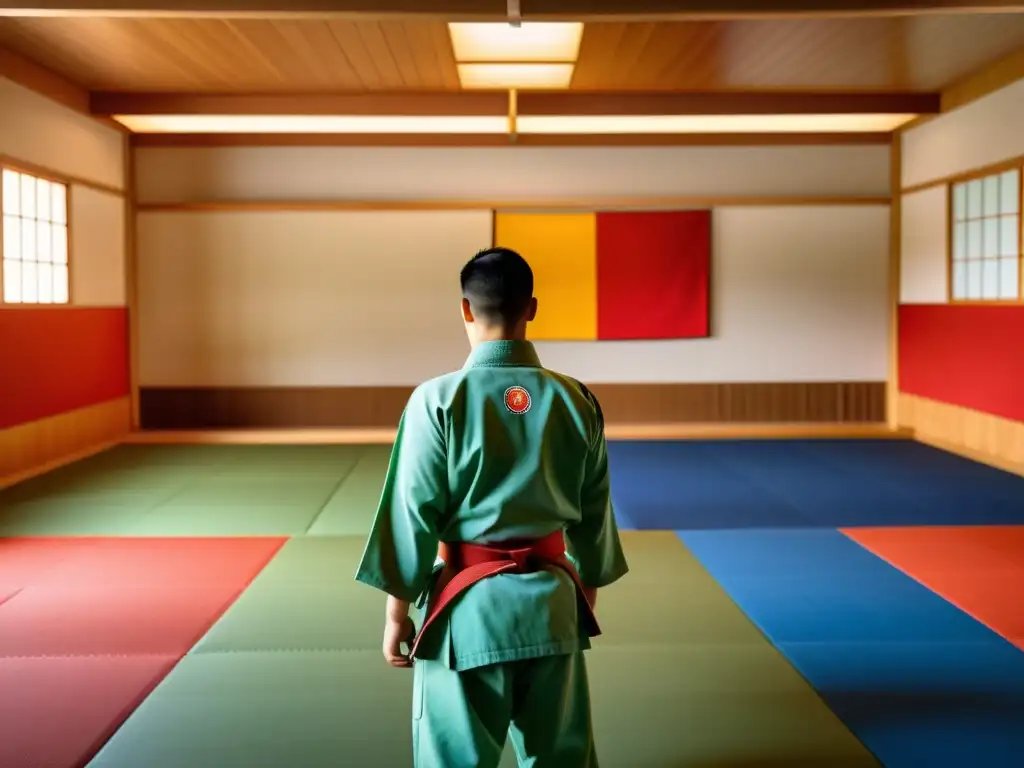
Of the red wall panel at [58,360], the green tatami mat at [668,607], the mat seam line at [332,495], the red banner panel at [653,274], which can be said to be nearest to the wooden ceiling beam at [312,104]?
the red banner panel at [653,274]

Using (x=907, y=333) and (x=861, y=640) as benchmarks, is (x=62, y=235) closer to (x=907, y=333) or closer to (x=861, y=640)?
(x=861, y=640)

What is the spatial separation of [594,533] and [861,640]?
5.86 ft

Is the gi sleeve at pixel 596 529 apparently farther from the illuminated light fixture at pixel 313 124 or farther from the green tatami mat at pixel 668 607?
the illuminated light fixture at pixel 313 124

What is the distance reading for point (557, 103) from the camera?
23.0 feet

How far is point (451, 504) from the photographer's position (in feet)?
4.97

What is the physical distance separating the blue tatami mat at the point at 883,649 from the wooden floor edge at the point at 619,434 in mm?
3285

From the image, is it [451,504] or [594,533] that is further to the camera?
[594,533]

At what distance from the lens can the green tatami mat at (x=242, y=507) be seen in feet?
14.8

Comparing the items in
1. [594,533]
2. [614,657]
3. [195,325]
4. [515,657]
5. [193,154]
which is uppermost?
[193,154]

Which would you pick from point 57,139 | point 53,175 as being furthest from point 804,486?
point 57,139

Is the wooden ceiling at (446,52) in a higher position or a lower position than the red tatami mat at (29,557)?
higher

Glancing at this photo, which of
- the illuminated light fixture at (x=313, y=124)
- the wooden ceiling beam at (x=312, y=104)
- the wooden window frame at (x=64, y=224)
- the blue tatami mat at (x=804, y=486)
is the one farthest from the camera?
the illuminated light fixture at (x=313, y=124)

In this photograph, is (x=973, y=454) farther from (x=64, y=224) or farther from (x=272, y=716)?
(x=64, y=224)

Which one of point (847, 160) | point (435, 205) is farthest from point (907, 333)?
point (435, 205)
